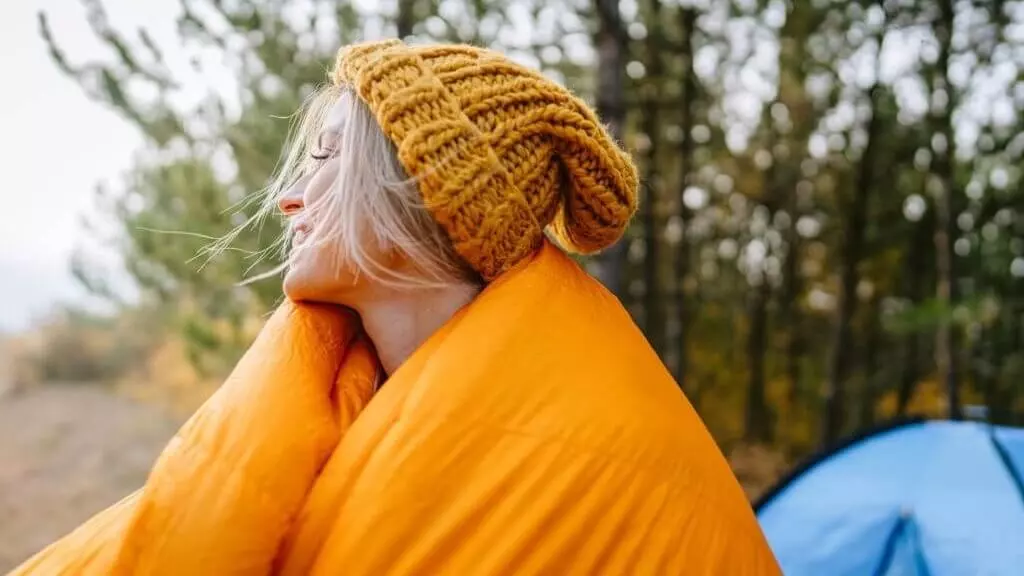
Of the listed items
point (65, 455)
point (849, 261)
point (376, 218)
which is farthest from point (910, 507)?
point (65, 455)

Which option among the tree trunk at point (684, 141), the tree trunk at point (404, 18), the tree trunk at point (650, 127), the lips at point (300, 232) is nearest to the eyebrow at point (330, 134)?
the lips at point (300, 232)

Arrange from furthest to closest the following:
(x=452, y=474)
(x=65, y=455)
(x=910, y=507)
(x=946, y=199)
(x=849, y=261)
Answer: (x=65, y=455)
(x=849, y=261)
(x=946, y=199)
(x=910, y=507)
(x=452, y=474)

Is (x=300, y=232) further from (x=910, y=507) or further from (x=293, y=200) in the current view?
(x=910, y=507)

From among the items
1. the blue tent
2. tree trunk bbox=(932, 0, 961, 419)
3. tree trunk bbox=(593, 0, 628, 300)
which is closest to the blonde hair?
the blue tent

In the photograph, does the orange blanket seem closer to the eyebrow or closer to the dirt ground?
the eyebrow

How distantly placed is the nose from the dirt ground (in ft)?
18.2

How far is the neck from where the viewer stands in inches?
44.4

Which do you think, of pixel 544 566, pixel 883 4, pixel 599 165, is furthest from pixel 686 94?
pixel 544 566

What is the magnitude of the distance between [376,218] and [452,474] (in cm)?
38

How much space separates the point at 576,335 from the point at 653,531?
0.27 m

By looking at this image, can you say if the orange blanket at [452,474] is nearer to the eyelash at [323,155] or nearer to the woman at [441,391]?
the woman at [441,391]

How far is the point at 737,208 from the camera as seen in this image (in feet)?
31.8

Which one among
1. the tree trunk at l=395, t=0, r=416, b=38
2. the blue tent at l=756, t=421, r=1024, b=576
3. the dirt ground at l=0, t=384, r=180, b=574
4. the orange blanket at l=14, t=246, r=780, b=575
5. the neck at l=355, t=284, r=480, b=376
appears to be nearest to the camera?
the orange blanket at l=14, t=246, r=780, b=575

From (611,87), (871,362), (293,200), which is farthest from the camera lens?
(871,362)
